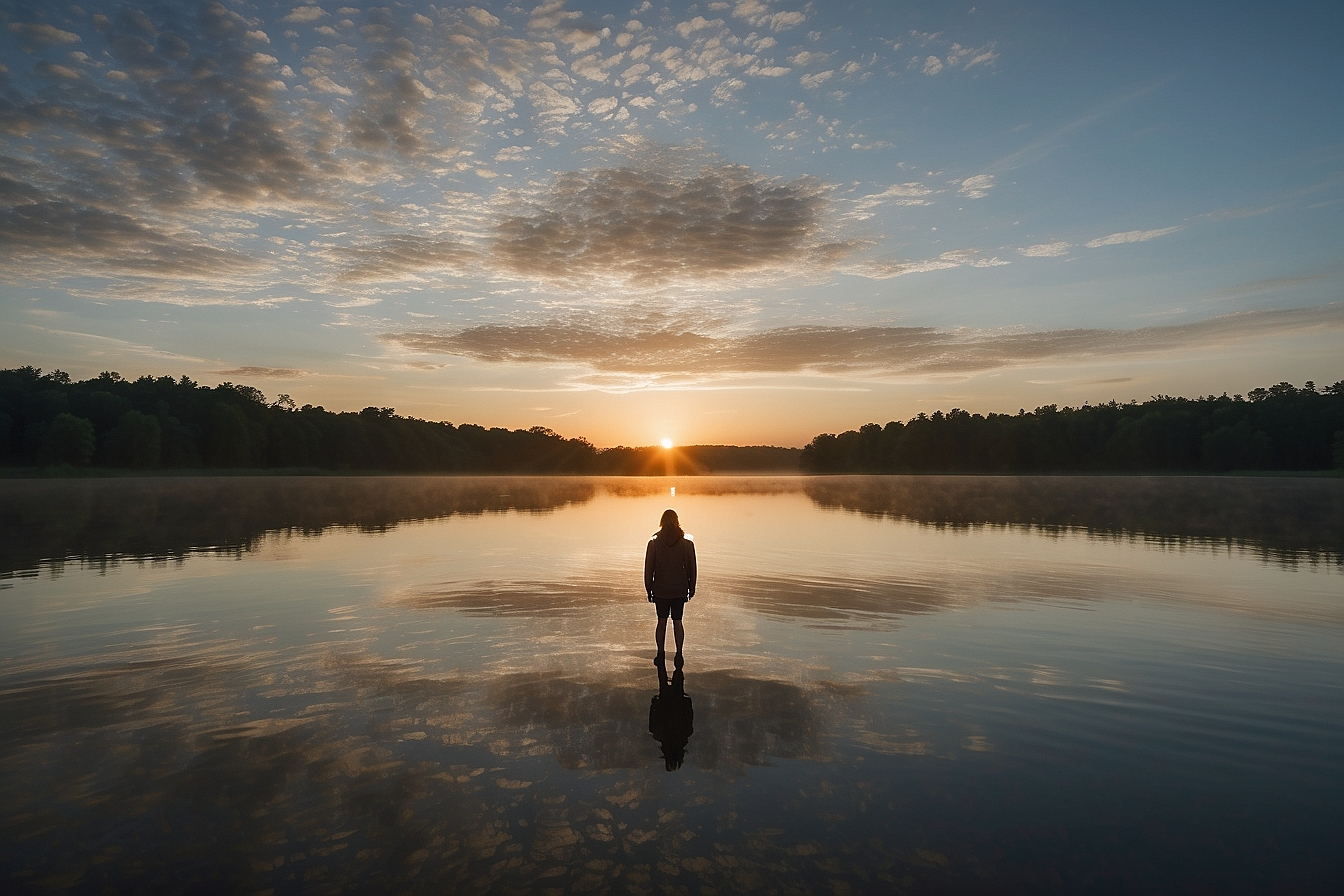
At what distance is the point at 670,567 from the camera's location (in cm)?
1280

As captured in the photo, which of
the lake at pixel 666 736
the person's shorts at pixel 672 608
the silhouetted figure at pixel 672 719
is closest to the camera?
the lake at pixel 666 736

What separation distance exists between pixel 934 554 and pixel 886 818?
926 inches

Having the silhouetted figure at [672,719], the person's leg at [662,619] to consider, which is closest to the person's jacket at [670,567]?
the person's leg at [662,619]

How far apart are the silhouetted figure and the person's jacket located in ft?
5.22

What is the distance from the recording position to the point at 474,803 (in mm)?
7027

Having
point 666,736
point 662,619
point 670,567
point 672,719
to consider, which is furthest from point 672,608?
point 666,736

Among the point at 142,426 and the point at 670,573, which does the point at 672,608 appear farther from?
the point at 142,426

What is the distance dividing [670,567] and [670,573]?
115 mm

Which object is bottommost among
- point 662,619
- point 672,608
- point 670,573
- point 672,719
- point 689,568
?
point 672,719

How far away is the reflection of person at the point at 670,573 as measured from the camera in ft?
41.3

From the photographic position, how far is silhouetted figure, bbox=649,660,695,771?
8453mm

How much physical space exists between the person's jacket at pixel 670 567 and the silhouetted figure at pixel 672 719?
1.59 m

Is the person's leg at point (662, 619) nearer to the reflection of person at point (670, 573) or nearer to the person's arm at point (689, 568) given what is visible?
the reflection of person at point (670, 573)

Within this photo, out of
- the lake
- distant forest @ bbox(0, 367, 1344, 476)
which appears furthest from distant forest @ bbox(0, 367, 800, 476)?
the lake
